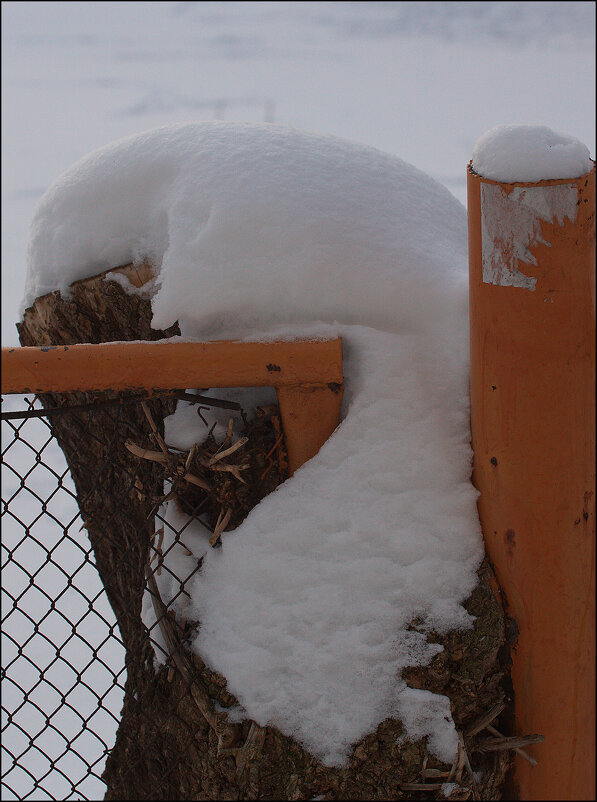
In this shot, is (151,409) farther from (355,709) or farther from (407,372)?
(355,709)

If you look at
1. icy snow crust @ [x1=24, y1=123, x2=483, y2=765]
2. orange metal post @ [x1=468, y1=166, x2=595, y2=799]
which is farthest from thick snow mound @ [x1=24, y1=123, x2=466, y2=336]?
orange metal post @ [x1=468, y1=166, x2=595, y2=799]

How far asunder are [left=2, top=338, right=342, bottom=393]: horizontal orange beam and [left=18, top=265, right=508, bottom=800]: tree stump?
125 mm

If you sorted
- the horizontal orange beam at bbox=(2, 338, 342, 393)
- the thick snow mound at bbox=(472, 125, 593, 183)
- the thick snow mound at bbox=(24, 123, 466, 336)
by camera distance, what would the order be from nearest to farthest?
the thick snow mound at bbox=(472, 125, 593, 183) → the horizontal orange beam at bbox=(2, 338, 342, 393) → the thick snow mound at bbox=(24, 123, 466, 336)

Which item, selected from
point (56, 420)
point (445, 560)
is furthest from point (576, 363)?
point (56, 420)

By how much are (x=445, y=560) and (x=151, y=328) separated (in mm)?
828

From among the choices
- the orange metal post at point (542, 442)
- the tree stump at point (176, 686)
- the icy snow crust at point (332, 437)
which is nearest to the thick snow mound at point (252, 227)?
the icy snow crust at point (332, 437)

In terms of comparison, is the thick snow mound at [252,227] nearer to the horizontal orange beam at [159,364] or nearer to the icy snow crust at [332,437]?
the icy snow crust at [332,437]

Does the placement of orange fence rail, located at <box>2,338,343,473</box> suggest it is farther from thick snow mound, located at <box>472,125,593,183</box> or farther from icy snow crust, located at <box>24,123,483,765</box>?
thick snow mound, located at <box>472,125,593,183</box>

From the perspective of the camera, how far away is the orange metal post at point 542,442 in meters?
1.35

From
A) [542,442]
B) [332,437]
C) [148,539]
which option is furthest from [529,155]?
[148,539]

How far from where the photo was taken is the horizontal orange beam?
151 cm

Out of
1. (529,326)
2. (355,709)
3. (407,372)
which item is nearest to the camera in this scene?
(529,326)

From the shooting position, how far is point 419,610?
1.55m

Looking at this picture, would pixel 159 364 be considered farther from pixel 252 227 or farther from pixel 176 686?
pixel 176 686
